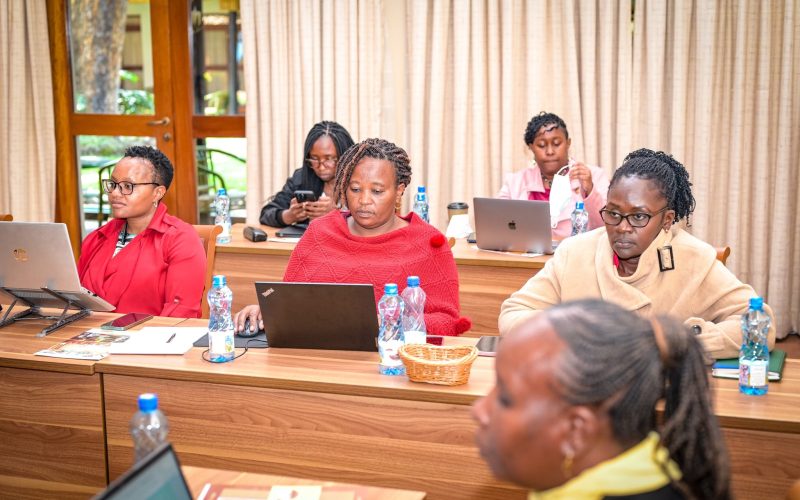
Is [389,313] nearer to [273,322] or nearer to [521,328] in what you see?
[273,322]

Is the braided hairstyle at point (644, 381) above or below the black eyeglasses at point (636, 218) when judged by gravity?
below

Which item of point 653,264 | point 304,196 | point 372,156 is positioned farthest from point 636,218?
point 304,196

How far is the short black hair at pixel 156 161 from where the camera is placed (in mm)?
3645

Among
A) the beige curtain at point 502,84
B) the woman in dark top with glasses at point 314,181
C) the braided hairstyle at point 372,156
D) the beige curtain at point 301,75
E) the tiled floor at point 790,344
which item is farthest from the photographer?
the beige curtain at point 301,75

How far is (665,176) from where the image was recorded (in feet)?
8.84

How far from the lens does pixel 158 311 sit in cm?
346

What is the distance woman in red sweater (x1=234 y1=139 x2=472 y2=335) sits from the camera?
9.80ft

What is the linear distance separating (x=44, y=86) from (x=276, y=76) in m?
1.81

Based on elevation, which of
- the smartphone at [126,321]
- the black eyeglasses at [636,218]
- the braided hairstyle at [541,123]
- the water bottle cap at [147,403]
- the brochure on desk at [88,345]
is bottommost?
the brochure on desk at [88,345]

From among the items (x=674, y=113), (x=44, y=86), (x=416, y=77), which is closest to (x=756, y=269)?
(x=674, y=113)

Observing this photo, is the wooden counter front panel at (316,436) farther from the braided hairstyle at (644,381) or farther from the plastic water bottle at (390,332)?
the braided hairstyle at (644,381)

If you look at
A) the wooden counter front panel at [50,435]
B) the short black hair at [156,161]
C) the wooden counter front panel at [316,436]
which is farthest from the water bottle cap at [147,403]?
the short black hair at [156,161]

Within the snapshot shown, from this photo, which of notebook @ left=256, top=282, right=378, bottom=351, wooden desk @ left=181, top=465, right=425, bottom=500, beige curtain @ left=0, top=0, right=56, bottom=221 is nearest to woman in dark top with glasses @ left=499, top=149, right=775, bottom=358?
notebook @ left=256, top=282, right=378, bottom=351

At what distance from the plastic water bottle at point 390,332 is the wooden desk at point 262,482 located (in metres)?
0.70
